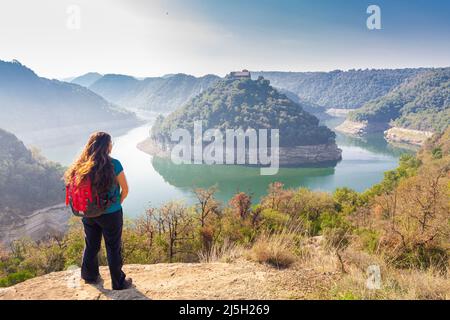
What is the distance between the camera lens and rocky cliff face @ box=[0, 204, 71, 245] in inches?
997

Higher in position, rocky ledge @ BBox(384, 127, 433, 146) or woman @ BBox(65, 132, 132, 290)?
woman @ BBox(65, 132, 132, 290)

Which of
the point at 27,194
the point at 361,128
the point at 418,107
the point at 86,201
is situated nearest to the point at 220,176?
the point at 27,194

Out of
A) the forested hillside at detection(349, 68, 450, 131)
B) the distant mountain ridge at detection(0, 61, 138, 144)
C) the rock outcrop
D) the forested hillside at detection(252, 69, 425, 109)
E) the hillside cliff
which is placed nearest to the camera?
the hillside cliff

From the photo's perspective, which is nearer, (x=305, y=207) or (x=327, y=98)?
(x=305, y=207)

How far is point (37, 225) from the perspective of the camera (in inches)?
1078

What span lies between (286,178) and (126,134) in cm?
4550

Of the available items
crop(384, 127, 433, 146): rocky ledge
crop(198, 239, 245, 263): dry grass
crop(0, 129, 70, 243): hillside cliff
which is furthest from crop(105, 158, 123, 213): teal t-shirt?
crop(384, 127, 433, 146): rocky ledge

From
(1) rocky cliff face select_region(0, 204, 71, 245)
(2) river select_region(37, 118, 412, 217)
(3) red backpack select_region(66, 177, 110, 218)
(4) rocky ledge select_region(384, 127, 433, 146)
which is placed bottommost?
(1) rocky cliff face select_region(0, 204, 71, 245)

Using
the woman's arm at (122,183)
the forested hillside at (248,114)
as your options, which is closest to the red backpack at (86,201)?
the woman's arm at (122,183)

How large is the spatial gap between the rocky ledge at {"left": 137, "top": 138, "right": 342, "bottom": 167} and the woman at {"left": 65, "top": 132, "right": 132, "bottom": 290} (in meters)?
46.5

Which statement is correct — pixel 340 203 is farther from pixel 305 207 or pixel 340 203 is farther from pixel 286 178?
pixel 286 178

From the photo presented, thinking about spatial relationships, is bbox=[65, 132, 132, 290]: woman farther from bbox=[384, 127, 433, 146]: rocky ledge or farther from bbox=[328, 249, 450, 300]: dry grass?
bbox=[384, 127, 433, 146]: rocky ledge
